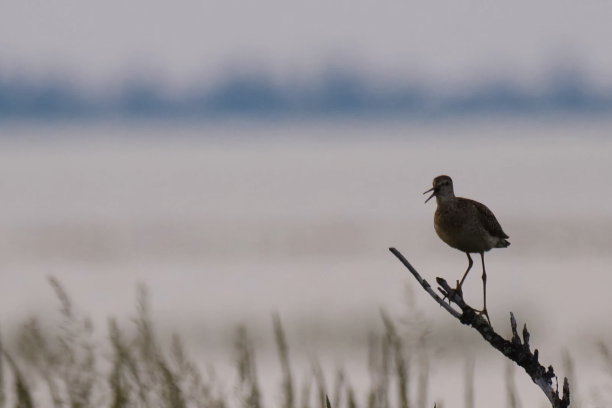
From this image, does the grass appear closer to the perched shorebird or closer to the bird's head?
the perched shorebird

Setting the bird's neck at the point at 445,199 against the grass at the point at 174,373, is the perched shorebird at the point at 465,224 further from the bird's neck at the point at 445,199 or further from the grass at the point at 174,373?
the grass at the point at 174,373

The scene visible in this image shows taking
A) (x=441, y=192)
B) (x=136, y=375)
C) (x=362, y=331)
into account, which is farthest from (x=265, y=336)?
(x=136, y=375)

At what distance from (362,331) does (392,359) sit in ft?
49.3

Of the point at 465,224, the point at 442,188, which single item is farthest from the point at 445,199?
the point at 465,224

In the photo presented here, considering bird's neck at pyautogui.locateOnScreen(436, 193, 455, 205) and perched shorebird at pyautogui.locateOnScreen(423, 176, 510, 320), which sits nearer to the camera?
perched shorebird at pyautogui.locateOnScreen(423, 176, 510, 320)

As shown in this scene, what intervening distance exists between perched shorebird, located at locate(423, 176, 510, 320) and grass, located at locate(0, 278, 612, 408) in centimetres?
99

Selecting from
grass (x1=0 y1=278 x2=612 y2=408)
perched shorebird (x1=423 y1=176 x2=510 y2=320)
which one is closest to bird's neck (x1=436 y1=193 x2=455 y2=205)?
perched shorebird (x1=423 y1=176 x2=510 y2=320)

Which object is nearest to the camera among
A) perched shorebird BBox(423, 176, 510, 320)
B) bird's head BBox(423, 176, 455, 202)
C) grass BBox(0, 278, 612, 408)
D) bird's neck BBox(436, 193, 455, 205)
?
grass BBox(0, 278, 612, 408)

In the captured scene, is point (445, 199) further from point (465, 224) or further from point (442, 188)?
point (465, 224)

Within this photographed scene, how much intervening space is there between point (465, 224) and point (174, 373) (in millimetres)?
1818

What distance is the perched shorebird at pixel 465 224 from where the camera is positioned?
6281mm

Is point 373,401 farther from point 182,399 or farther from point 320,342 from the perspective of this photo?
point 320,342

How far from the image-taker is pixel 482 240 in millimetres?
6453

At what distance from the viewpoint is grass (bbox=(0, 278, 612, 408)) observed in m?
4.83
